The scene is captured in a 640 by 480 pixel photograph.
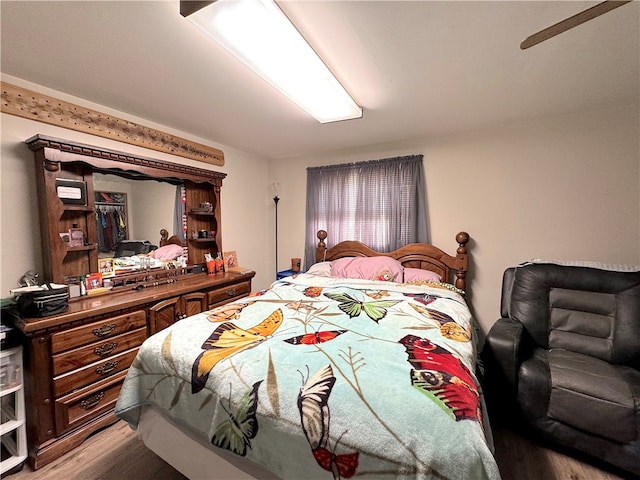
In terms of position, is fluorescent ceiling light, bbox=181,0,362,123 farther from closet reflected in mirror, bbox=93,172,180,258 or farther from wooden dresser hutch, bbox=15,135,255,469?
closet reflected in mirror, bbox=93,172,180,258

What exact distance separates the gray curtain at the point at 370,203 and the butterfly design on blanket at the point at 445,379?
1838mm

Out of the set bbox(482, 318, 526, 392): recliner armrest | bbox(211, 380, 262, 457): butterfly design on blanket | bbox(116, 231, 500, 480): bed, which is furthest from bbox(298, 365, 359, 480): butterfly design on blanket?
bbox(482, 318, 526, 392): recliner armrest

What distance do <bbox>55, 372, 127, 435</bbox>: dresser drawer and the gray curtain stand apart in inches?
89.3

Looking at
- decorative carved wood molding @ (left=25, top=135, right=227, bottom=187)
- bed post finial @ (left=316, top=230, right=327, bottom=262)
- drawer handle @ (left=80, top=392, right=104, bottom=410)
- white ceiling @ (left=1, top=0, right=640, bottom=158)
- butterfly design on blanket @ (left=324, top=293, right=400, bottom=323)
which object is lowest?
drawer handle @ (left=80, top=392, right=104, bottom=410)

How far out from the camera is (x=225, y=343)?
4.19ft

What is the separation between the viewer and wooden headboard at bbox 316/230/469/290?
8.43 ft

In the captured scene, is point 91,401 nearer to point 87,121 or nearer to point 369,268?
point 87,121

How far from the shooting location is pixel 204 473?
1164 mm

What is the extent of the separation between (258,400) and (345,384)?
13.5 inches

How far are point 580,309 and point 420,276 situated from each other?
1148 millimetres

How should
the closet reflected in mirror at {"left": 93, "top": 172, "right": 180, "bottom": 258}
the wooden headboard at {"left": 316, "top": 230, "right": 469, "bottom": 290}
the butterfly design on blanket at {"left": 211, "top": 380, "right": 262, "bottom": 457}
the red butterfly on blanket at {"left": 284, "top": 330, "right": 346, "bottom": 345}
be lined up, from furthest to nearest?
the wooden headboard at {"left": 316, "top": 230, "right": 469, "bottom": 290} < the closet reflected in mirror at {"left": 93, "top": 172, "right": 180, "bottom": 258} < the red butterfly on blanket at {"left": 284, "top": 330, "right": 346, "bottom": 345} < the butterfly design on blanket at {"left": 211, "top": 380, "right": 262, "bottom": 457}

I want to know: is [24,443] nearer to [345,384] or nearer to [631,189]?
[345,384]

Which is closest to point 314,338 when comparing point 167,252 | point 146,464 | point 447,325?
point 447,325

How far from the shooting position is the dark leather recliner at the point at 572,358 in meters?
1.36
